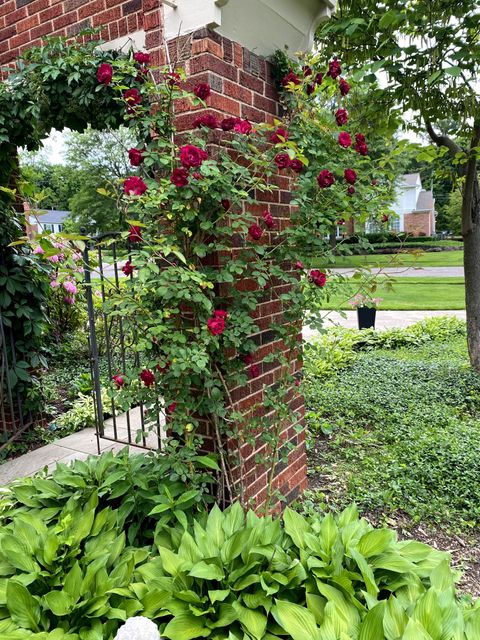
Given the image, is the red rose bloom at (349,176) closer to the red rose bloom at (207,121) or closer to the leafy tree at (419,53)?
the red rose bloom at (207,121)

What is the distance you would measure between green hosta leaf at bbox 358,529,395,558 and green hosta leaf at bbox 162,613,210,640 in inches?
24.7

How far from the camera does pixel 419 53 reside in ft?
11.1

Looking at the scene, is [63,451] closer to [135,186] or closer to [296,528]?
[296,528]

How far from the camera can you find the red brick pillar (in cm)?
189

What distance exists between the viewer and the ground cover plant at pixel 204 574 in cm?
139

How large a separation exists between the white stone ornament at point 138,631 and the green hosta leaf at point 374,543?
31.4 inches

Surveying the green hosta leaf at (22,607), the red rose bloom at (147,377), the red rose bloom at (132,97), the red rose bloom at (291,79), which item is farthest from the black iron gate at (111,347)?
the red rose bloom at (291,79)

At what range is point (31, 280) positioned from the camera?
11.0 feet

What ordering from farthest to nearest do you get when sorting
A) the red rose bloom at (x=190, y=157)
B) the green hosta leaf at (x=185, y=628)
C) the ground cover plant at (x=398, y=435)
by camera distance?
1. the ground cover plant at (x=398, y=435)
2. the red rose bloom at (x=190, y=157)
3. the green hosta leaf at (x=185, y=628)

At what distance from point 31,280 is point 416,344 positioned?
553 centimetres

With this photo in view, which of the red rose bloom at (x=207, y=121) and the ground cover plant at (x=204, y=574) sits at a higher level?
the red rose bloom at (x=207, y=121)

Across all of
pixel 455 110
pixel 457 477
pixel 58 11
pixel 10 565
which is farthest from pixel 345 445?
pixel 58 11

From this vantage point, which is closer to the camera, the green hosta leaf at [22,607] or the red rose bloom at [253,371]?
the green hosta leaf at [22,607]

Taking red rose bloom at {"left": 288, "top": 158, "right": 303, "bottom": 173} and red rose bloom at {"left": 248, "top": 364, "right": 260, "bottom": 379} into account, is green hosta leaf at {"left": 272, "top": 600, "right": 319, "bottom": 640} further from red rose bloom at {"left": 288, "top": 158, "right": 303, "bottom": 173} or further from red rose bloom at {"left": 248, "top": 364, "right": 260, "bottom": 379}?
red rose bloom at {"left": 288, "top": 158, "right": 303, "bottom": 173}
